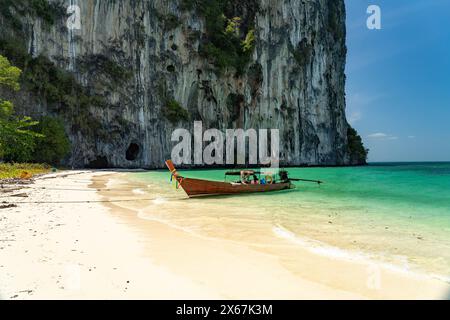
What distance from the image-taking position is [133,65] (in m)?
47.8

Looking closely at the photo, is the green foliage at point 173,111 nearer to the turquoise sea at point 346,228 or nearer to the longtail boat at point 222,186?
the longtail boat at point 222,186

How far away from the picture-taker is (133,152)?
51.0 metres

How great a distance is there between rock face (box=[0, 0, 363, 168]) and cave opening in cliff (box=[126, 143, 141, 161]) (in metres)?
0.18

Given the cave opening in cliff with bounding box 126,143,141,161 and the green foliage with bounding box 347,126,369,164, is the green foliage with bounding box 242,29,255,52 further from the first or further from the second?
the green foliage with bounding box 347,126,369,164

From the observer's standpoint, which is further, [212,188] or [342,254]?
[212,188]

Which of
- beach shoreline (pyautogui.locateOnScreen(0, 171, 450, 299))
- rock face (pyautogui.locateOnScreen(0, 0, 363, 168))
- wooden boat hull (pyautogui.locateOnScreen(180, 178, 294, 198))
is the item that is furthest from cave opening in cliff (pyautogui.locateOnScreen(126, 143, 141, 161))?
beach shoreline (pyautogui.locateOnScreen(0, 171, 450, 299))

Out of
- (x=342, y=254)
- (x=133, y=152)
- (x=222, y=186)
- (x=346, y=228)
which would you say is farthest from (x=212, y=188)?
(x=133, y=152)

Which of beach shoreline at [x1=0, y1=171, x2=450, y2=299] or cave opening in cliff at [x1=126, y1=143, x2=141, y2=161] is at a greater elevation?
cave opening in cliff at [x1=126, y1=143, x2=141, y2=161]

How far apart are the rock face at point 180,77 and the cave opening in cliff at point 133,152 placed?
0.61ft

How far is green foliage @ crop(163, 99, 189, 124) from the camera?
168 feet

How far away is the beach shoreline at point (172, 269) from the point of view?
3.40 metres

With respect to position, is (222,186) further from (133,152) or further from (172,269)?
(133,152)

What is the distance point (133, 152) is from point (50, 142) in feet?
56.9

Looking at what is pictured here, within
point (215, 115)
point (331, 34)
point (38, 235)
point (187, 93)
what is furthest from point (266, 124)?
point (38, 235)
